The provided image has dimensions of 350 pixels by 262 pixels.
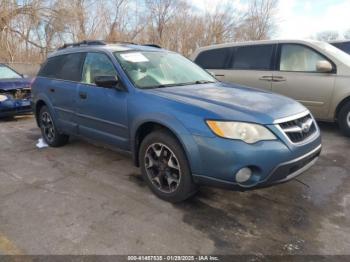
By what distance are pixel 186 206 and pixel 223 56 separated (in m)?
4.50

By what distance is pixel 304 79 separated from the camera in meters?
5.55

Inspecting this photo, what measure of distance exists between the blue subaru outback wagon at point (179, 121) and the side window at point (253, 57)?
7.64ft

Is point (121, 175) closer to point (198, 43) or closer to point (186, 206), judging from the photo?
point (186, 206)

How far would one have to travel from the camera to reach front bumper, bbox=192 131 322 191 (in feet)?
8.41

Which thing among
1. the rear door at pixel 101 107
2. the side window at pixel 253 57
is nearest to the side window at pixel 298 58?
the side window at pixel 253 57

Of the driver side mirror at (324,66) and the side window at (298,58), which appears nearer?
the driver side mirror at (324,66)

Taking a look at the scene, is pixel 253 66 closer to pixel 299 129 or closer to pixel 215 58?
pixel 215 58

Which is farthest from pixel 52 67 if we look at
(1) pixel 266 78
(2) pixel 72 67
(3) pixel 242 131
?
(1) pixel 266 78

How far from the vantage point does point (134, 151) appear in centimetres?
346

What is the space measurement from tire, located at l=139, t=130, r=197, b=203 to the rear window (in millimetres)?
1699

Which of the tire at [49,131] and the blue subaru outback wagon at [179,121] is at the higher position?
the blue subaru outback wagon at [179,121]

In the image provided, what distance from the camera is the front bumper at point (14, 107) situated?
7.02 metres

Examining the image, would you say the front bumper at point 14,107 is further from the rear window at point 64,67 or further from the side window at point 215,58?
the side window at point 215,58

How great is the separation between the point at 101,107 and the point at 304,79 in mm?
3758
